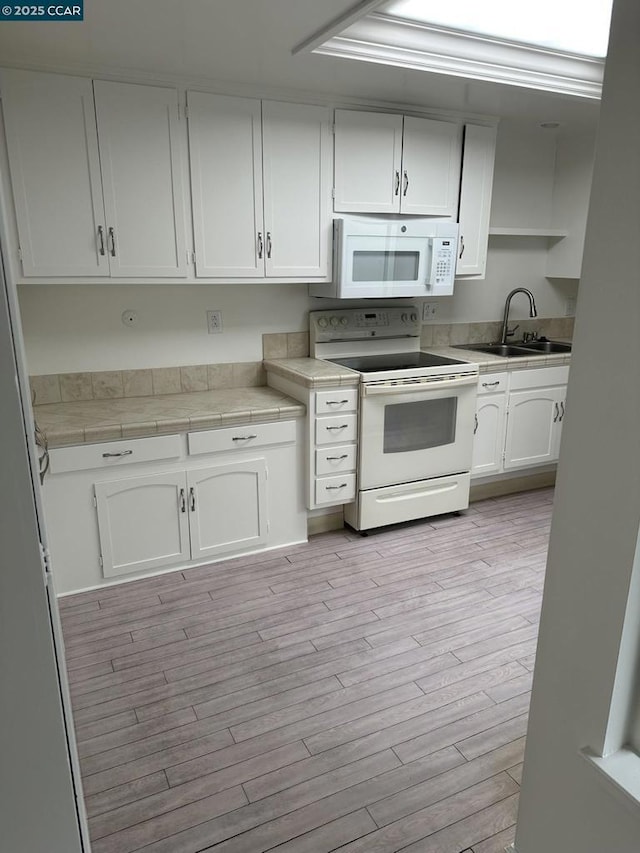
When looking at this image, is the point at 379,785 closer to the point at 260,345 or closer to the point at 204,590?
the point at 204,590

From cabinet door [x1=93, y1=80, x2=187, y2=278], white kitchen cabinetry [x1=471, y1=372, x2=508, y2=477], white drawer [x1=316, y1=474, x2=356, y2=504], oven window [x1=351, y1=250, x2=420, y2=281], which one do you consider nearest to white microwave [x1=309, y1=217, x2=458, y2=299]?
oven window [x1=351, y1=250, x2=420, y2=281]

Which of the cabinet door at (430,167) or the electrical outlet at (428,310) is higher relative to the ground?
the cabinet door at (430,167)

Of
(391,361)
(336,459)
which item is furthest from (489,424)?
(336,459)

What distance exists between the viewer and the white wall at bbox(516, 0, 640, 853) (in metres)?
1.09

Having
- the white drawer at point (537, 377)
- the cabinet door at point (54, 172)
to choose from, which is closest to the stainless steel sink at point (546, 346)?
the white drawer at point (537, 377)

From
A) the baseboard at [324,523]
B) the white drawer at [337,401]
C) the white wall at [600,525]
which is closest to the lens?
the white wall at [600,525]

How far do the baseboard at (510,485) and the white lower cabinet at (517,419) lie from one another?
157 mm

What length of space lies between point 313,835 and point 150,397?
2241 millimetres

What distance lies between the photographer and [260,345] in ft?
11.7

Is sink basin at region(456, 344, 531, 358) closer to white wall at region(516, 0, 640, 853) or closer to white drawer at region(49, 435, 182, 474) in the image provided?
white drawer at region(49, 435, 182, 474)

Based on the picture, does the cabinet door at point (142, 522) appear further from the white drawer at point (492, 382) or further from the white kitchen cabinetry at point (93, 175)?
the white drawer at point (492, 382)

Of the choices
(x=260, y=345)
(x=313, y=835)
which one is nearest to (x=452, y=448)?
(x=260, y=345)

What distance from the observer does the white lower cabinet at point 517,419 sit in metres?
3.80

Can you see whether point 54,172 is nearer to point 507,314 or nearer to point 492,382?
point 492,382
